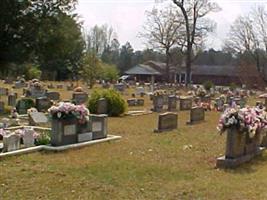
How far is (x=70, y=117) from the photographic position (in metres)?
12.9

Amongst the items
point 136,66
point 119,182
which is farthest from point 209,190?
point 136,66

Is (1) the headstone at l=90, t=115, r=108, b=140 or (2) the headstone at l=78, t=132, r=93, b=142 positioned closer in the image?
(2) the headstone at l=78, t=132, r=93, b=142

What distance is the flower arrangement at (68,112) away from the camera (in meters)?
12.6

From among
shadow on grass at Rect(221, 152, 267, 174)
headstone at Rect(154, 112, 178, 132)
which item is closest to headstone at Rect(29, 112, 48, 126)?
headstone at Rect(154, 112, 178, 132)

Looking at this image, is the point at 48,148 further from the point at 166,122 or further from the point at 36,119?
the point at 166,122

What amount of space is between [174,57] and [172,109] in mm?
49437

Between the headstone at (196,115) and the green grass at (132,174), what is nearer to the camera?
the green grass at (132,174)

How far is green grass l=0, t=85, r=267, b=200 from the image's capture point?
789cm

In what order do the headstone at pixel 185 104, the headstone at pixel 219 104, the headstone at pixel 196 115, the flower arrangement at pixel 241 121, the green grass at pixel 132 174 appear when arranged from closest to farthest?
the green grass at pixel 132 174 → the flower arrangement at pixel 241 121 → the headstone at pixel 196 115 → the headstone at pixel 185 104 → the headstone at pixel 219 104

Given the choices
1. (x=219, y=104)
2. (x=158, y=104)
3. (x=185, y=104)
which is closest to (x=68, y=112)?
(x=158, y=104)

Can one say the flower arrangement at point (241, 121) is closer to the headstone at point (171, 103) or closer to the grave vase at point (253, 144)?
the grave vase at point (253, 144)

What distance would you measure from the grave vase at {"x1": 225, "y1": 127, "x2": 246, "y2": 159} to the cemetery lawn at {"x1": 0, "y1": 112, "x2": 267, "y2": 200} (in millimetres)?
341

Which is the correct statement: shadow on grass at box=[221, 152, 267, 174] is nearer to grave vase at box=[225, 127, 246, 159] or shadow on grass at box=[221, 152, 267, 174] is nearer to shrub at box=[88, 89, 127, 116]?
grave vase at box=[225, 127, 246, 159]

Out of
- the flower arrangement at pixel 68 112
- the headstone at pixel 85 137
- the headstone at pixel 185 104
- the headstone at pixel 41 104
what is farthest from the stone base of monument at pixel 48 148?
the headstone at pixel 185 104
